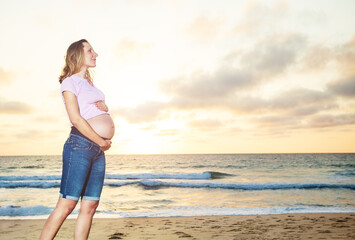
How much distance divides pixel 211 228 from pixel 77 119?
170 inches

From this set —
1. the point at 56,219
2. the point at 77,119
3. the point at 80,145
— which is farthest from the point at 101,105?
the point at 56,219

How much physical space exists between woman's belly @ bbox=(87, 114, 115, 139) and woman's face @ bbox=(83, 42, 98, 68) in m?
0.45

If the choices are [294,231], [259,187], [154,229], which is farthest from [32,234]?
[259,187]

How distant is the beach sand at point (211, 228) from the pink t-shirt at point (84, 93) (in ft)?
11.1

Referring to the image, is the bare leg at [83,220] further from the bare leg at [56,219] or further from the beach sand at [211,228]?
the beach sand at [211,228]

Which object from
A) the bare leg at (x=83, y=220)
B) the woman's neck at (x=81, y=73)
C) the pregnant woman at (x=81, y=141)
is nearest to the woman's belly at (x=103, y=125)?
the pregnant woman at (x=81, y=141)

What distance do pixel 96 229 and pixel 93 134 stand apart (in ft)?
13.7

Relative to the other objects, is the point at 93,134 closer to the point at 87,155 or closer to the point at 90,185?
the point at 87,155

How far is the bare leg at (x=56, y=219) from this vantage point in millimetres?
2400

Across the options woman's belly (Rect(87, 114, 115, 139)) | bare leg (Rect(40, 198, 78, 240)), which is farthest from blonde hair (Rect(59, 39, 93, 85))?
bare leg (Rect(40, 198, 78, 240))

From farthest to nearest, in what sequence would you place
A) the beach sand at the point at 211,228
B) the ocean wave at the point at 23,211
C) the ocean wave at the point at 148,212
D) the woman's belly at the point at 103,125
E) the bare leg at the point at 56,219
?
the ocean wave at the point at 23,211, the ocean wave at the point at 148,212, the beach sand at the point at 211,228, the woman's belly at the point at 103,125, the bare leg at the point at 56,219

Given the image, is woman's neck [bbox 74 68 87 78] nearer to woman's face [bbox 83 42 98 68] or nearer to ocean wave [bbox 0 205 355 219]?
woman's face [bbox 83 42 98 68]

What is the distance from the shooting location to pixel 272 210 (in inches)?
330

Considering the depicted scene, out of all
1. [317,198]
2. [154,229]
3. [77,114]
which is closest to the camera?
[77,114]
